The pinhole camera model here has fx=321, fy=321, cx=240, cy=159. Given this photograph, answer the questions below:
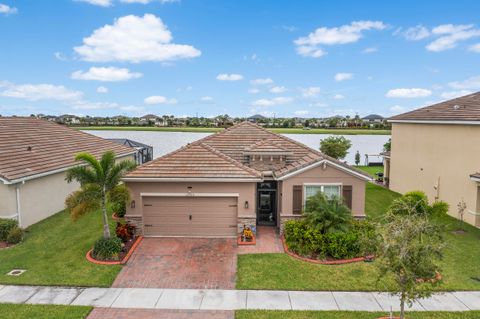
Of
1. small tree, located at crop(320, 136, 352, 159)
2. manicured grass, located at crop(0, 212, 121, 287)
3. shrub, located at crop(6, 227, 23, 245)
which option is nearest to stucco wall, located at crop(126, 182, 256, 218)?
manicured grass, located at crop(0, 212, 121, 287)

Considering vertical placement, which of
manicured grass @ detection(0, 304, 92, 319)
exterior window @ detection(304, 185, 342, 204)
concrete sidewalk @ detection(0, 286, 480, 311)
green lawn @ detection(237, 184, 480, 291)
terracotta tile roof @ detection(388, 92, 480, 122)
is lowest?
concrete sidewalk @ detection(0, 286, 480, 311)

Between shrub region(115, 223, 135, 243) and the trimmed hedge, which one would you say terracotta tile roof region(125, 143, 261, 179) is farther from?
the trimmed hedge

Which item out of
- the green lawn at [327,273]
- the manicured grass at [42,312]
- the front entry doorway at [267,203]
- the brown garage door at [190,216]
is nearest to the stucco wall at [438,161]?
the green lawn at [327,273]

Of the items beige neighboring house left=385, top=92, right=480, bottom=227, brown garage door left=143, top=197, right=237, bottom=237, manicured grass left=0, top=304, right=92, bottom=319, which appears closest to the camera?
manicured grass left=0, top=304, right=92, bottom=319

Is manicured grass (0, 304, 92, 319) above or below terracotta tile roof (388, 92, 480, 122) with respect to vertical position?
below

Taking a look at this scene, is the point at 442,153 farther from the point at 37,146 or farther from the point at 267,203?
the point at 37,146

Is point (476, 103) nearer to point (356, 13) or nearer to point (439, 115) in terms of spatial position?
point (439, 115)

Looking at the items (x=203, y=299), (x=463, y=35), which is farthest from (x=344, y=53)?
(x=203, y=299)
